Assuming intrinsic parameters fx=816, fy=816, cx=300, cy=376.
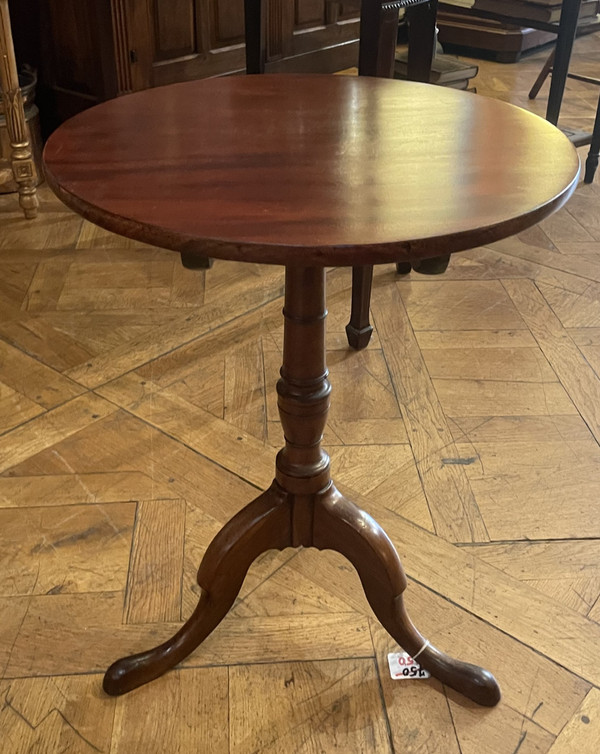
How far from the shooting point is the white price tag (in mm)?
954

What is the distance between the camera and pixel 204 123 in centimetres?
82

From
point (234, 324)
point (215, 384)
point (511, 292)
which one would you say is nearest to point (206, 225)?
point (215, 384)

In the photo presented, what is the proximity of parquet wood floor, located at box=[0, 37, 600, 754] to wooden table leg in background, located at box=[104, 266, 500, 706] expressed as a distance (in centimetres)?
3

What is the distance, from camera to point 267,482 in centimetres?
123

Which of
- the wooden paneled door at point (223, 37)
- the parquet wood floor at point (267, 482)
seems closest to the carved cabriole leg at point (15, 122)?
the parquet wood floor at point (267, 482)

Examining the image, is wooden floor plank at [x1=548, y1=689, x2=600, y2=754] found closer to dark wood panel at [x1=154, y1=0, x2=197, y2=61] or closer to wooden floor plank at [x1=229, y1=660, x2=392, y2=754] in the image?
wooden floor plank at [x1=229, y1=660, x2=392, y2=754]

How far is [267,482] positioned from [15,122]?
1.28 meters

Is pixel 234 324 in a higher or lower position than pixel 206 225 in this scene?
lower

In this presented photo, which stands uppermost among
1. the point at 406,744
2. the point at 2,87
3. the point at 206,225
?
the point at 206,225

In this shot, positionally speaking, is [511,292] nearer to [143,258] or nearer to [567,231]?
[567,231]

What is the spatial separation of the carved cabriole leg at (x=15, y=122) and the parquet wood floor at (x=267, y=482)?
0.67 feet

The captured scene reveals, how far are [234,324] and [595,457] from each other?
0.74m

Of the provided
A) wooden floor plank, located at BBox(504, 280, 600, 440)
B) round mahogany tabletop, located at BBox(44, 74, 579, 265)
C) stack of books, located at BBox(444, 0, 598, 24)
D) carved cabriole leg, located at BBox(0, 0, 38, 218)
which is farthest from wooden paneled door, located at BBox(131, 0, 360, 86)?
round mahogany tabletop, located at BBox(44, 74, 579, 265)

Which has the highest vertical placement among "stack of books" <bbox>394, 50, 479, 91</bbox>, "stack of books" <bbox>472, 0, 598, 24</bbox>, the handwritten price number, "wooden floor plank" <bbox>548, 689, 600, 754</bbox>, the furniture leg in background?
"stack of books" <bbox>472, 0, 598, 24</bbox>
